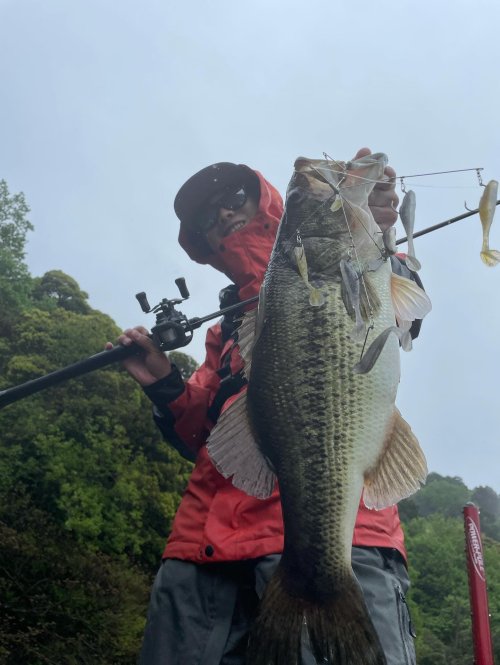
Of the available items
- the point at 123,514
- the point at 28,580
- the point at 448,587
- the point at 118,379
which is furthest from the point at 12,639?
the point at 448,587

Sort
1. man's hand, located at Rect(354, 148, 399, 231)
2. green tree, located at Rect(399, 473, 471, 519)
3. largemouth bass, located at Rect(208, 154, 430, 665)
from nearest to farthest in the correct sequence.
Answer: largemouth bass, located at Rect(208, 154, 430, 665), man's hand, located at Rect(354, 148, 399, 231), green tree, located at Rect(399, 473, 471, 519)

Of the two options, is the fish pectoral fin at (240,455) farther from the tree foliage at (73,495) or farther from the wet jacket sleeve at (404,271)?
the tree foliage at (73,495)

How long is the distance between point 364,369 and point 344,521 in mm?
564

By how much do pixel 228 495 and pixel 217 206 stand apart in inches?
68.0

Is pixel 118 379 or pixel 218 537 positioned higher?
pixel 118 379

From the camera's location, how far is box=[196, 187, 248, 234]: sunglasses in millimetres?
3666

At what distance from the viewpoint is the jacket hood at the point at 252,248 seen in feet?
11.1

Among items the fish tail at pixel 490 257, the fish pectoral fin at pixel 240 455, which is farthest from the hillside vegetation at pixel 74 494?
the fish tail at pixel 490 257

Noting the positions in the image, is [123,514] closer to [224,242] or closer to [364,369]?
[224,242]

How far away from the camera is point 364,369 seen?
1.73 metres

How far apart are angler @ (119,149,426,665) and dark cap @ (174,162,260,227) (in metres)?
0.40

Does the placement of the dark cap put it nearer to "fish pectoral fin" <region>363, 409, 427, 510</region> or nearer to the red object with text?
"fish pectoral fin" <region>363, 409, 427, 510</region>

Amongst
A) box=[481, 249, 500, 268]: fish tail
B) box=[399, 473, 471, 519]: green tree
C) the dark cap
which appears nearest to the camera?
box=[481, 249, 500, 268]: fish tail

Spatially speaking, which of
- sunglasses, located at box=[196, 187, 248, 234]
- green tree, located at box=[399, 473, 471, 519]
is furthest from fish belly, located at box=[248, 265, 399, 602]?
green tree, located at box=[399, 473, 471, 519]
